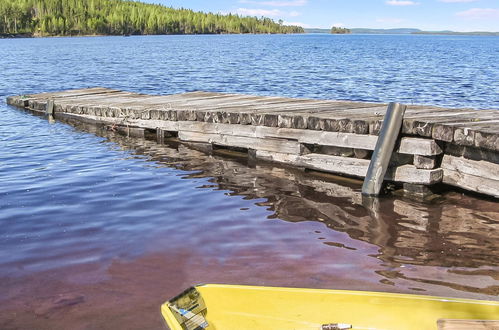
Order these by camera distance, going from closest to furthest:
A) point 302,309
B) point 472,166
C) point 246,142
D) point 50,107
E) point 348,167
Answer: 1. point 302,309
2. point 472,166
3. point 348,167
4. point 246,142
5. point 50,107

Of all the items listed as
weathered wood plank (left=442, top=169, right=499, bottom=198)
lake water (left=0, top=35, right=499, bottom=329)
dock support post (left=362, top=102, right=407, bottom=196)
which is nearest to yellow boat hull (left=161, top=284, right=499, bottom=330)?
lake water (left=0, top=35, right=499, bottom=329)

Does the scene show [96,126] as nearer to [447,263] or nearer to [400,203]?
[400,203]

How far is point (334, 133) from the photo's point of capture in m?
9.36

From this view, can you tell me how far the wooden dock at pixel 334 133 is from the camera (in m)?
7.84

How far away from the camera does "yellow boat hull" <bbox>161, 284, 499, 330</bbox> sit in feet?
12.8

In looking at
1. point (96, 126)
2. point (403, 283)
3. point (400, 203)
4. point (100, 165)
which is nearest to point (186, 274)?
point (403, 283)

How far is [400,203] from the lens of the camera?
8.33 metres

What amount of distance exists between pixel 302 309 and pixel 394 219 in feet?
12.7

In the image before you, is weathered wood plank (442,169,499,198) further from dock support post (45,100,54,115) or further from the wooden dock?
dock support post (45,100,54,115)

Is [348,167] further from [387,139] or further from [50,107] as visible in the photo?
[50,107]

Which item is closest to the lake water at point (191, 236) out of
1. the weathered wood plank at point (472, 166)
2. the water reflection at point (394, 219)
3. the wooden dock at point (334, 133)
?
the water reflection at point (394, 219)

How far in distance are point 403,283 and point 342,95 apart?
21.6 meters

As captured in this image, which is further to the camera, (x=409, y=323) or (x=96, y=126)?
(x=96, y=126)

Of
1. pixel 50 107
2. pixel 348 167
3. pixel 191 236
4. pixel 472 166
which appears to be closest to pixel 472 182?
pixel 472 166
